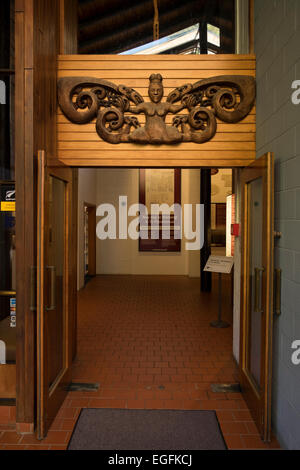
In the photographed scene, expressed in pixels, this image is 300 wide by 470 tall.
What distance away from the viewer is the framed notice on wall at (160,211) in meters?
8.96

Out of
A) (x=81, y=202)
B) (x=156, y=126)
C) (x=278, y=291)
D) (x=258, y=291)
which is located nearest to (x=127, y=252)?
(x=81, y=202)

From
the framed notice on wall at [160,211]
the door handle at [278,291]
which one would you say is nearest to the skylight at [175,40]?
the framed notice on wall at [160,211]

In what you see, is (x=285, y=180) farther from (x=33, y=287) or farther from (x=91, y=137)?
(x=33, y=287)

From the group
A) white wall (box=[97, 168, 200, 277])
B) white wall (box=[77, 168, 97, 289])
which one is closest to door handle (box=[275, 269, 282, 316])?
white wall (box=[77, 168, 97, 289])

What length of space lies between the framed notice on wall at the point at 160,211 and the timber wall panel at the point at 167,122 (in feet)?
19.9

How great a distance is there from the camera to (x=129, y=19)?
6281 millimetres

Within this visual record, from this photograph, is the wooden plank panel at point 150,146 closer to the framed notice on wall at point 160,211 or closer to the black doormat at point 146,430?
the black doormat at point 146,430

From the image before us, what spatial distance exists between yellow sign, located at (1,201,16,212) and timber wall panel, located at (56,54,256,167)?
0.70m

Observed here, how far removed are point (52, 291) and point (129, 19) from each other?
19.5 ft

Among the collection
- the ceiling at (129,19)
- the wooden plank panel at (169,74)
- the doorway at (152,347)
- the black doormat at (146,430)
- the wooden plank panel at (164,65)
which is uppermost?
the ceiling at (129,19)

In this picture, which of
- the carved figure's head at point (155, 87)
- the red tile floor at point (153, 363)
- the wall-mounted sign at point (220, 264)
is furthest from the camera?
the wall-mounted sign at point (220, 264)

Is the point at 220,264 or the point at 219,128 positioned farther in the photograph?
the point at 220,264

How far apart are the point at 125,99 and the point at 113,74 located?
259mm

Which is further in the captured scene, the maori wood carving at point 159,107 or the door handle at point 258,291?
the maori wood carving at point 159,107
